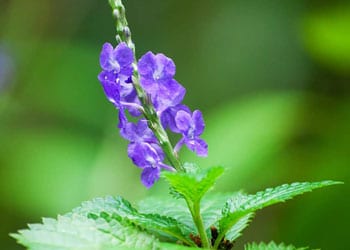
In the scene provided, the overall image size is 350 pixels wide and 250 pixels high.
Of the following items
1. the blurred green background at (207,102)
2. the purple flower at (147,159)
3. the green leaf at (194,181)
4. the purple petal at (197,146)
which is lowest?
the green leaf at (194,181)

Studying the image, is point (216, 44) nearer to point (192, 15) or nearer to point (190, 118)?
point (192, 15)

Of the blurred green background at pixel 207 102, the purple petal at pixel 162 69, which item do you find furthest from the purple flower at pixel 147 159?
the blurred green background at pixel 207 102

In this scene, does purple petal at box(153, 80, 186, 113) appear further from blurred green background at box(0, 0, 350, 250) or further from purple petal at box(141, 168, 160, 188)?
blurred green background at box(0, 0, 350, 250)

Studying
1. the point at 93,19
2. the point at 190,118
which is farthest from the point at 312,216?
the point at 93,19

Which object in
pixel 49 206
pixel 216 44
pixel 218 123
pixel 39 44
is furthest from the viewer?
pixel 216 44

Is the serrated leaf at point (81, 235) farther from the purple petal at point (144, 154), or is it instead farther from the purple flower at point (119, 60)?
the purple flower at point (119, 60)

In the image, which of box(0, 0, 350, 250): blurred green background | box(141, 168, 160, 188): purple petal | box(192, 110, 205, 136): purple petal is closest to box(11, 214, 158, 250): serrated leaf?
box(141, 168, 160, 188): purple petal
